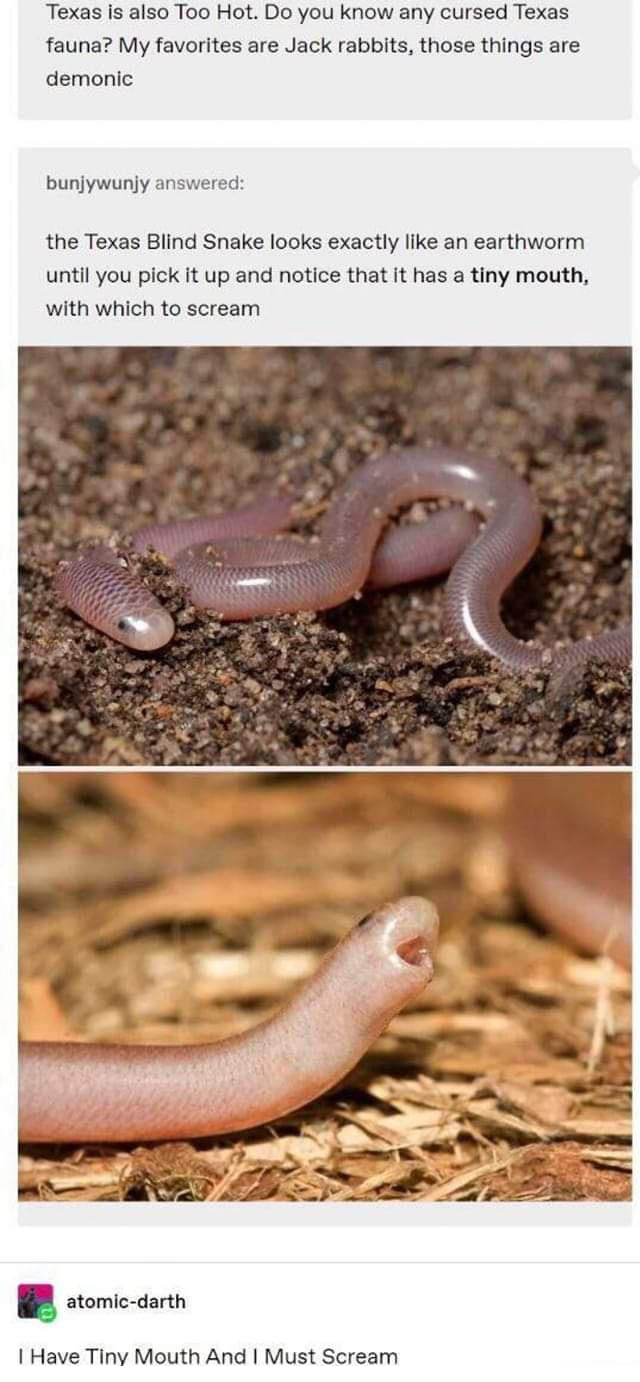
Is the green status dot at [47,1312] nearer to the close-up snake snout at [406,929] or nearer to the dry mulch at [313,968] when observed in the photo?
the dry mulch at [313,968]

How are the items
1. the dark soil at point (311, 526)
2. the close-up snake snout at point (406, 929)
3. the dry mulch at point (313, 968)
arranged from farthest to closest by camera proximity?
the dark soil at point (311, 526) < the dry mulch at point (313, 968) < the close-up snake snout at point (406, 929)

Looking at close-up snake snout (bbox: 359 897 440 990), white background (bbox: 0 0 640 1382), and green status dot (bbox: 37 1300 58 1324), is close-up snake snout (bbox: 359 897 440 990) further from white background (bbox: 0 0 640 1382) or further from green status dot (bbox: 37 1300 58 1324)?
green status dot (bbox: 37 1300 58 1324)

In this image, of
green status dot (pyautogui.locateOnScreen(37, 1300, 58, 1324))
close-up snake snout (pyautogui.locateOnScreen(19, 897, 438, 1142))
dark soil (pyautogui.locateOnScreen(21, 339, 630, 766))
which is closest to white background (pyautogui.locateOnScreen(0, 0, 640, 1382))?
green status dot (pyautogui.locateOnScreen(37, 1300, 58, 1324))

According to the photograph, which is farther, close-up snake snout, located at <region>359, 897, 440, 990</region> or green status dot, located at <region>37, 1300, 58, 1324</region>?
green status dot, located at <region>37, 1300, 58, 1324</region>

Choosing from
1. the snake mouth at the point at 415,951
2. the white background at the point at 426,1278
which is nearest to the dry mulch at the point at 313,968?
the white background at the point at 426,1278
